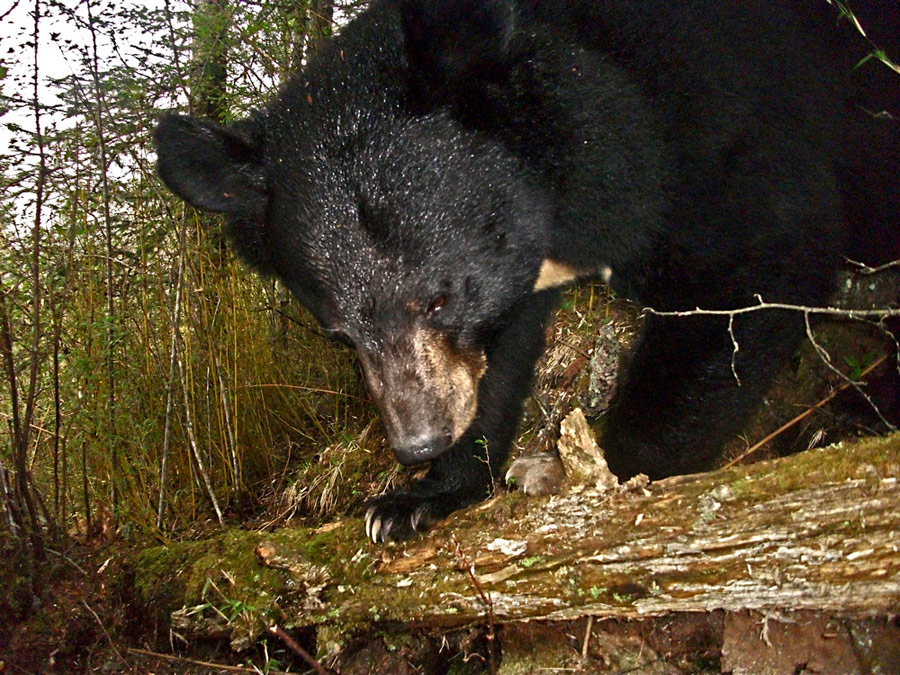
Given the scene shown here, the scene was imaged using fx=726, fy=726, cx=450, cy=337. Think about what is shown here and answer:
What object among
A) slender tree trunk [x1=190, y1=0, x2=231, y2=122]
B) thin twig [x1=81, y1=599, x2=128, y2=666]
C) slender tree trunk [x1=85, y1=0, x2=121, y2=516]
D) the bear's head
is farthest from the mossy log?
slender tree trunk [x1=190, y1=0, x2=231, y2=122]

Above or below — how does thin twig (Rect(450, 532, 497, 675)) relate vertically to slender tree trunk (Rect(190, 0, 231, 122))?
below

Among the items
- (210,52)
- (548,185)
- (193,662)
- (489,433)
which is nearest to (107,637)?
(193,662)

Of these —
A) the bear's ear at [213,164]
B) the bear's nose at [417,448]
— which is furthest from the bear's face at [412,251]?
the bear's ear at [213,164]

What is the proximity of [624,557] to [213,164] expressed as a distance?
2.01 meters

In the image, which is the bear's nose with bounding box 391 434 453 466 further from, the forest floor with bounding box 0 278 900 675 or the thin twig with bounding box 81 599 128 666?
the thin twig with bounding box 81 599 128 666

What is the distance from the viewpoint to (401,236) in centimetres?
242

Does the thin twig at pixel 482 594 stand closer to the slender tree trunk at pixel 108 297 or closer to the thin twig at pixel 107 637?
the thin twig at pixel 107 637

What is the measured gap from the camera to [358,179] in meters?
2.43

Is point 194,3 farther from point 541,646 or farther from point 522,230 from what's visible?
point 541,646

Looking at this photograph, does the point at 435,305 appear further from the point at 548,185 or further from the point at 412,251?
the point at 548,185

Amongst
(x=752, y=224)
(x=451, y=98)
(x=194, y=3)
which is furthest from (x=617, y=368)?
(x=194, y=3)

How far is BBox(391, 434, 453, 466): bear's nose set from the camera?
254 centimetres

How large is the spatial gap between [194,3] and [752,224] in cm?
319

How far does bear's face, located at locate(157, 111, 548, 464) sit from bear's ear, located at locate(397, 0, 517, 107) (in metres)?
0.13
